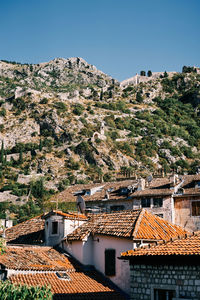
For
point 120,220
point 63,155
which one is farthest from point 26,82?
point 120,220

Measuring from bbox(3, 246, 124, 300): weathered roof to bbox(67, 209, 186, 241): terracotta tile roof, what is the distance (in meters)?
2.49

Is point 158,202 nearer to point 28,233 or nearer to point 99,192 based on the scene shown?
point 99,192

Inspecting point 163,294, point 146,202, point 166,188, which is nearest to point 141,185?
point 146,202

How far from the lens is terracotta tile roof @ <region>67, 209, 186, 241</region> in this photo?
22.4m

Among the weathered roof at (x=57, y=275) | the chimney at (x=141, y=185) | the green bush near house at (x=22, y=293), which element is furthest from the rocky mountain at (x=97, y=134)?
the green bush near house at (x=22, y=293)

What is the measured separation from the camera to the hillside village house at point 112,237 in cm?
2230

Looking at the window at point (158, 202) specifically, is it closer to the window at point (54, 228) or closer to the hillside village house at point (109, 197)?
the hillside village house at point (109, 197)

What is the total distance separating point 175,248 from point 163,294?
1.93 metres

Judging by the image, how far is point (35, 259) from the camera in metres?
23.3

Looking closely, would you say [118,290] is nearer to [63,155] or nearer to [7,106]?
[63,155]

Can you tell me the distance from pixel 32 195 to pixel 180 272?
75.1 metres

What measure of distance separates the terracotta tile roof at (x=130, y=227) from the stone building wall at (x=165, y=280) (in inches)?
196

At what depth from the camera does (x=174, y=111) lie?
149500 mm

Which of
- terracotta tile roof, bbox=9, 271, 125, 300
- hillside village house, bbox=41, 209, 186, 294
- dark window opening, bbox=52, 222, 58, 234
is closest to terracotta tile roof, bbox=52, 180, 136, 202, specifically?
dark window opening, bbox=52, 222, 58, 234
